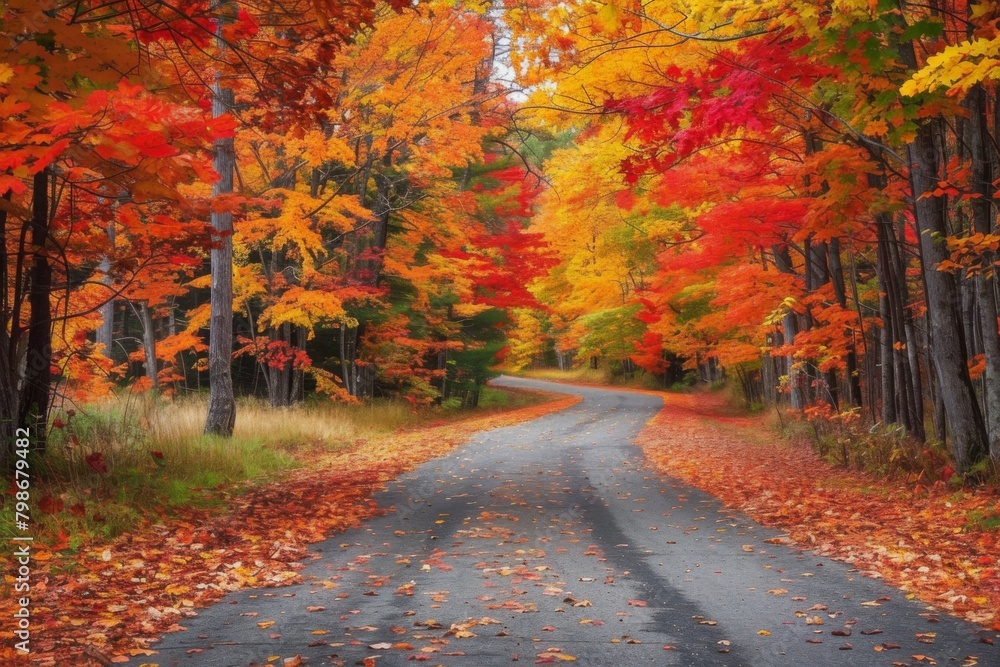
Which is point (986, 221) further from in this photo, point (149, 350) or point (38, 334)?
point (149, 350)

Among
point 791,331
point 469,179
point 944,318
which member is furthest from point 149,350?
point 944,318

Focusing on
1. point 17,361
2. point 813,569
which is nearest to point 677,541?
point 813,569

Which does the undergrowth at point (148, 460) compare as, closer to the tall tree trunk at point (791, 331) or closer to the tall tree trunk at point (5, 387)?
the tall tree trunk at point (5, 387)

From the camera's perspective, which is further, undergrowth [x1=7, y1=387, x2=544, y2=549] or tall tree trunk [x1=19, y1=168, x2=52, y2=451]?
tall tree trunk [x1=19, y1=168, x2=52, y2=451]

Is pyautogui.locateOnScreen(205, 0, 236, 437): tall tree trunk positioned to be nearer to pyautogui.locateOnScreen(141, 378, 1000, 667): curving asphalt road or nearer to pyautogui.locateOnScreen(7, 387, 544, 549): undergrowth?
pyautogui.locateOnScreen(7, 387, 544, 549): undergrowth

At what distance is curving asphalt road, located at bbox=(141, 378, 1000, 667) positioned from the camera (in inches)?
180

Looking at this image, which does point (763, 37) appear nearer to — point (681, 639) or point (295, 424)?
point (681, 639)

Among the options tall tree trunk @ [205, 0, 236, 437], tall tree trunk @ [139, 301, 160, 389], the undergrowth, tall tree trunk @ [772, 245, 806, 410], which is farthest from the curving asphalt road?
tall tree trunk @ [139, 301, 160, 389]

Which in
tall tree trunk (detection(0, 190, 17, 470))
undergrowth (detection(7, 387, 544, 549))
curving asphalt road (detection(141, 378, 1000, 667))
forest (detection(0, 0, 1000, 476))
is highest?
forest (detection(0, 0, 1000, 476))

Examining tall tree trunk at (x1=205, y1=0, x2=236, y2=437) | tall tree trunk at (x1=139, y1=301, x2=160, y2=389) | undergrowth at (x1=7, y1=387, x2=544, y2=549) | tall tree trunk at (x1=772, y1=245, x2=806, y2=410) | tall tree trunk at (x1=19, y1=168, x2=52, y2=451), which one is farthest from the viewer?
tall tree trunk at (x1=139, y1=301, x2=160, y2=389)

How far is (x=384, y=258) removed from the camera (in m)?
22.4

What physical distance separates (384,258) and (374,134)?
5578 millimetres

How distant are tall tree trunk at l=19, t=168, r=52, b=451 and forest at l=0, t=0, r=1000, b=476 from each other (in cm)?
3

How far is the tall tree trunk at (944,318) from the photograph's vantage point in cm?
947
